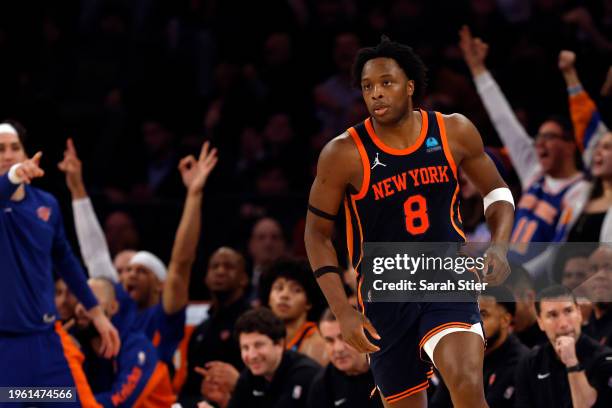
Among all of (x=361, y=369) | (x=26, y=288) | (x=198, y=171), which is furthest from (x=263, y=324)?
(x=198, y=171)

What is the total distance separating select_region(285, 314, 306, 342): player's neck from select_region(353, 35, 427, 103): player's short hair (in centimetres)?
277

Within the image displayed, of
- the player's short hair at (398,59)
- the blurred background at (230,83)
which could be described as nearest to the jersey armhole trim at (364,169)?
the player's short hair at (398,59)

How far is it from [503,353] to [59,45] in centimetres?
663

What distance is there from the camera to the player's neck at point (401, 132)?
511cm

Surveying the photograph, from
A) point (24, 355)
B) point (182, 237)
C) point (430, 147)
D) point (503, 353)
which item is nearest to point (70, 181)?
Result: point (182, 237)

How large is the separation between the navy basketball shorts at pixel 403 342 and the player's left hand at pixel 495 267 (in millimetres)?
202

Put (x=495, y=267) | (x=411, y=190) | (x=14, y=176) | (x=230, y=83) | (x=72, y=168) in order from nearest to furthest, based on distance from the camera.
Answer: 1. (x=495, y=267)
2. (x=411, y=190)
3. (x=14, y=176)
4. (x=72, y=168)
5. (x=230, y=83)

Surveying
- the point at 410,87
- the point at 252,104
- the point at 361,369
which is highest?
the point at 252,104

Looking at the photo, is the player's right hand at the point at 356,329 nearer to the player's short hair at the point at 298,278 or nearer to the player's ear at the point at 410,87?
the player's ear at the point at 410,87

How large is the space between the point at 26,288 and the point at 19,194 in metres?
0.47

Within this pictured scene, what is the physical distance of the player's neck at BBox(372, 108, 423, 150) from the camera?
511 centimetres

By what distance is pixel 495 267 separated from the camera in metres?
4.87

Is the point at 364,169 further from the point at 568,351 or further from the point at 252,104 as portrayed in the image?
the point at 252,104

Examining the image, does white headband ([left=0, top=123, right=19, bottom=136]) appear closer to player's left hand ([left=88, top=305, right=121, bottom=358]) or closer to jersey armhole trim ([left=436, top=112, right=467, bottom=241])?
player's left hand ([left=88, top=305, right=121, bottom=358])
